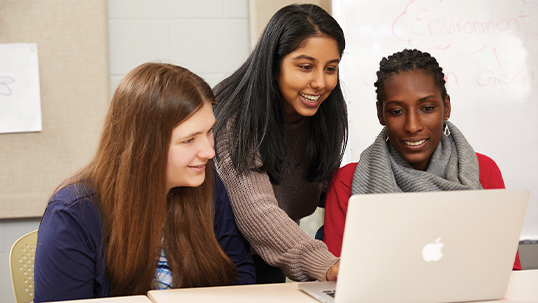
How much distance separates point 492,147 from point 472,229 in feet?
4.48

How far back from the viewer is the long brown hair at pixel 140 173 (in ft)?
3.68

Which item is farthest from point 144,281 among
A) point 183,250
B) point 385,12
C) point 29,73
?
point 385,12

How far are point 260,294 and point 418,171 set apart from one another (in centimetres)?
68

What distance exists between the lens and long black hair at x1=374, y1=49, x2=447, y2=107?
144 centimetres

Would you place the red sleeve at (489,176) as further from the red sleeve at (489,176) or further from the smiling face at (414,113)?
the smiling face at (414,113)

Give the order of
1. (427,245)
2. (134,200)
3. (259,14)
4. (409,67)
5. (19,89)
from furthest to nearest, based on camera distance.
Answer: (259,14) → (19,89) → (409,67) → (134,200) → (427,245)

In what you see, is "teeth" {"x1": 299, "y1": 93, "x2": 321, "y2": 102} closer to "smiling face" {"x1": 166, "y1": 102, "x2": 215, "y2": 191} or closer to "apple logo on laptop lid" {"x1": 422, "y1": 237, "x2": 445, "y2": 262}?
"smiling face" {"x1": 166, "y1": 102, "x2": 215, "y2": 191}

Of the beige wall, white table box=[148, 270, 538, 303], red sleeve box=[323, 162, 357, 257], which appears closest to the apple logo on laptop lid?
white table box=[148, 270, 538, 303]

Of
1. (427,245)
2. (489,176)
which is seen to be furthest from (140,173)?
(489,176)

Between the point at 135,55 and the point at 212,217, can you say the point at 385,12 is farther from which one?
the point at 212,217

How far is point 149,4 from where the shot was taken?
2.02 m

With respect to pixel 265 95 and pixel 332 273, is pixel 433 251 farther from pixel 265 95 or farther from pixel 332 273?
pixel 265 95

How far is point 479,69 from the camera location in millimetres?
2084

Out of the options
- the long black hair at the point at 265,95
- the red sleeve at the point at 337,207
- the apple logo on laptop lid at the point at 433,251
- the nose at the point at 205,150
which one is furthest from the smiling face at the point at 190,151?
the apple logo on laptop lid at the point at 433,251
